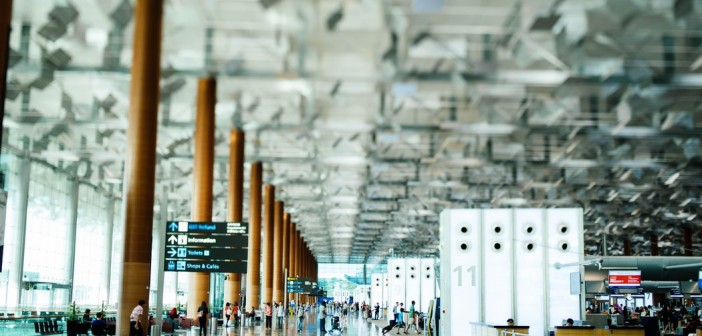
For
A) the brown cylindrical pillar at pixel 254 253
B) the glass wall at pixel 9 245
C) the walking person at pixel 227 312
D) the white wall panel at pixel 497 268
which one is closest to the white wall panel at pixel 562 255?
the white wall panel at pixel 497 268

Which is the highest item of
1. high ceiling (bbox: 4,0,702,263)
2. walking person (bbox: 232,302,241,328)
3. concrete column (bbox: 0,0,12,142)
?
high ceiling (bbox: 4,0,702,263)

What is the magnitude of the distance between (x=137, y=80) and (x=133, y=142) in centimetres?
184

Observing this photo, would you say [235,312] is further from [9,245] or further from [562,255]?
[562,255]

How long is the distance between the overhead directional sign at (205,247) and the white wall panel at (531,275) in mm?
9336

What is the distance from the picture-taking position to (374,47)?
27938 millimetres

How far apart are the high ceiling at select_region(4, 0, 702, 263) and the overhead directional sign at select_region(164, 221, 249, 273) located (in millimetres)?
6347

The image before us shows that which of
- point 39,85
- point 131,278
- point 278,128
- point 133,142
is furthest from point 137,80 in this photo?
point 278,128

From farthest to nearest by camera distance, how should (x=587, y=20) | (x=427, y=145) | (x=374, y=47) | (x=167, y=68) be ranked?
(x=427, y=145)
(x=167, y=68)
(x=374, y=47)
(x=587, y=20)

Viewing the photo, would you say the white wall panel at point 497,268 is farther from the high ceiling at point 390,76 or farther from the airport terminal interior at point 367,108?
the high ceiling at point 390,76

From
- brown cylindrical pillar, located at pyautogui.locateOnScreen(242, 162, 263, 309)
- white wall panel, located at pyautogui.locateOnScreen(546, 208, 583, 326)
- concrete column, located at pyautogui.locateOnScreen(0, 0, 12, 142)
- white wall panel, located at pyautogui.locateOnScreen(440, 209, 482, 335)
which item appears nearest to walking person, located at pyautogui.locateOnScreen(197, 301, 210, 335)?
white wall panel, located at pyautogui.locateOnScreen(440, 209, 482, 335)

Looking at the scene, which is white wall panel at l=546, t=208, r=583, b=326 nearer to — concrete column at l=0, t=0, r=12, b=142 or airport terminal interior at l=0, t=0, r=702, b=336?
airport terminal interior at l=0, t=0, r=702, b=336

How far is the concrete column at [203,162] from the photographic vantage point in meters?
32.1

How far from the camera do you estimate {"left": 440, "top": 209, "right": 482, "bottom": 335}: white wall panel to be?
79.4 ft

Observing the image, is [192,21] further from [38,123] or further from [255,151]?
[255,151]
